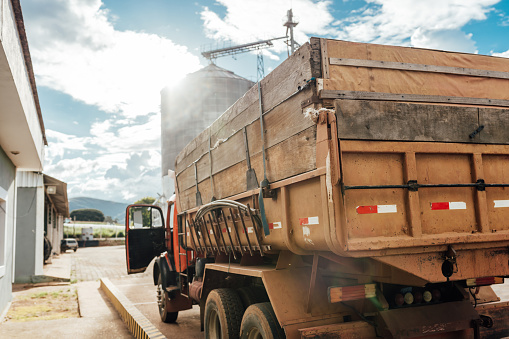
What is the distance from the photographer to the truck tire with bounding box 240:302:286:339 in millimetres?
3621

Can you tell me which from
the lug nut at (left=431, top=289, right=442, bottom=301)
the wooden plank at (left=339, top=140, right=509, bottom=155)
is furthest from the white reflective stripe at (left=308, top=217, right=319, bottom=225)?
the lug nut at (left=431, top=289, right=442, bottom=301)

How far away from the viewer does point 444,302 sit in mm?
3820

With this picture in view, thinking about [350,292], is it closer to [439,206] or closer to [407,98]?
[439,206]

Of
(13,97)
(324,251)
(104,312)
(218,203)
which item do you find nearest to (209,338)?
(218,203)

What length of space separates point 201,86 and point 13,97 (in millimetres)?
47842

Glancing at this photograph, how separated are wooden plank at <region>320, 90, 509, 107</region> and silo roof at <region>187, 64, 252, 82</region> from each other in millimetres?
51357

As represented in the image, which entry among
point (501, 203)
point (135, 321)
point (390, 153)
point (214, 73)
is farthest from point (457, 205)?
point (214, 73)

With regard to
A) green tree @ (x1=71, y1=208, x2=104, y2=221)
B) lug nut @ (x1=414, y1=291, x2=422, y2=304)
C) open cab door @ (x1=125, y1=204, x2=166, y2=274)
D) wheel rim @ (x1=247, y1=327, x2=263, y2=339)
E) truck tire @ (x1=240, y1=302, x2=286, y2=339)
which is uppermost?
green tree @ (x1=71, y1=208, x2=104, y2=221)

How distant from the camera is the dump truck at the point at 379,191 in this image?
309cm

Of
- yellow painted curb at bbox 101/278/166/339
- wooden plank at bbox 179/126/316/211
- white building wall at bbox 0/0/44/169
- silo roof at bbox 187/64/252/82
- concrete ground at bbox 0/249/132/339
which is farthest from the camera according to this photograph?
silo roof at bbox 187/64/252/82

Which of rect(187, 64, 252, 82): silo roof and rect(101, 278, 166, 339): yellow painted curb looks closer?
rect(101, 278, 166, 339): yellow painted curb

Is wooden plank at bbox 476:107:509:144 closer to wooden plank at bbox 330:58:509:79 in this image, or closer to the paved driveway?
wooden plank at bbox 330:58:509:79

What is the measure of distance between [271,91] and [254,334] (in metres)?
2.30

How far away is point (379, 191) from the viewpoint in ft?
10.3
